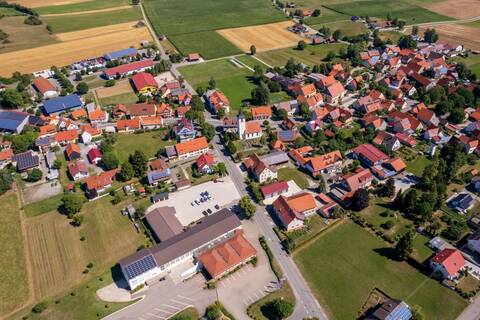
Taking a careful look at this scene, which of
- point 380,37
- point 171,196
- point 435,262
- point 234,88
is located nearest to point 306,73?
point 234,88

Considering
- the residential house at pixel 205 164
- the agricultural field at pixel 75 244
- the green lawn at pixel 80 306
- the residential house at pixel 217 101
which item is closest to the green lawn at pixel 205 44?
the residential house at pixel 217 101

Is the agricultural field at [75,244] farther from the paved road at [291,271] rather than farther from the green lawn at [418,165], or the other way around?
the green lawn at [418,165]

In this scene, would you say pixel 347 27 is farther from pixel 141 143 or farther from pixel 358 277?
pixel 358 277

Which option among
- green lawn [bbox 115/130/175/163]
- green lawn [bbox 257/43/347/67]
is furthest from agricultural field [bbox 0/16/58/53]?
green lawn [bbox 257/43/347/67]

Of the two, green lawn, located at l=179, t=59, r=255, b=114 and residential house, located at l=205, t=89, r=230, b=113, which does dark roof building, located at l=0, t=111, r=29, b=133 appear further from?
residential house, located at l=205, t=89, r=230, b=113

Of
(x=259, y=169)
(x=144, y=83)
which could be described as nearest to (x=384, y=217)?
(x=259, y=169)

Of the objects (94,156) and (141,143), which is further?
(141,143)
